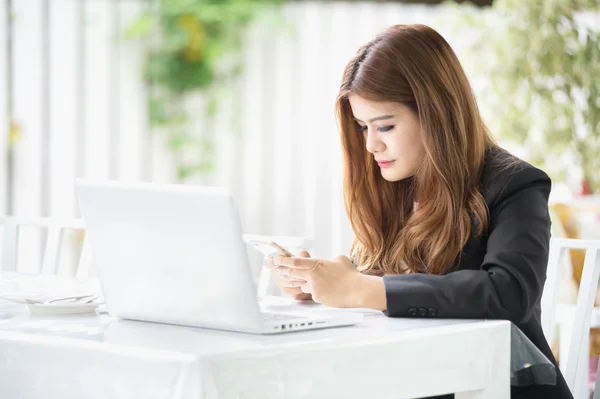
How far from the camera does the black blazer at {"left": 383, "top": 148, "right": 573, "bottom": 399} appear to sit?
4.52 feet

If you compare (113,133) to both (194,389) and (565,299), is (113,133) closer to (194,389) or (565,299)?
(565,299)

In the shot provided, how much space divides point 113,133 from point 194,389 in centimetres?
412

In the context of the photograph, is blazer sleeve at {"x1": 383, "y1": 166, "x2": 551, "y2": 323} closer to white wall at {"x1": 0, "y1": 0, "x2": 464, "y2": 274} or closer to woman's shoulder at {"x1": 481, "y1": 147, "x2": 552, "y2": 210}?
woman's shoulder at {"x1": 481, "y1": 147, "x2": 552, "y2": 210}

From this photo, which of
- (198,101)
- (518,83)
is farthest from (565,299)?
(198,101)

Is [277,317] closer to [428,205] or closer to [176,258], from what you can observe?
[176,258]

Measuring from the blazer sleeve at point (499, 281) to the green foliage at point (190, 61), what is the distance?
148 inches

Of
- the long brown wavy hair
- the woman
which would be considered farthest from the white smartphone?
the long brown wavy hair

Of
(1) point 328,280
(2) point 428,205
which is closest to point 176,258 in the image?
(1) point 328,280

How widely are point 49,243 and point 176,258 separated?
1.26m

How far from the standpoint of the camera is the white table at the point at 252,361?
1.05 m

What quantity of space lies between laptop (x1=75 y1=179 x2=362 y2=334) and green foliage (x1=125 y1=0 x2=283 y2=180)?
12.5 ft

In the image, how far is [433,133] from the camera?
1658 mm

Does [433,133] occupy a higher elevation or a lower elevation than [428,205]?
higher

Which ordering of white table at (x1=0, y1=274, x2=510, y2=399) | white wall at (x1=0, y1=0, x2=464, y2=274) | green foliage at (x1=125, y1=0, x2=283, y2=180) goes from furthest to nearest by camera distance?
green foliage at (x1=125, y1=0, x2=283, y2=180) < white wall at (x1=0, y1=0, x2=464, y2=274) < white table at (x1=0, y1=274, x2=510, y2=399)
